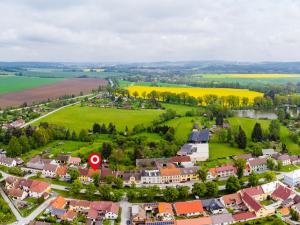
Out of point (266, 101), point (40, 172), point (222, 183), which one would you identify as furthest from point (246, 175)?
point (266, 101)

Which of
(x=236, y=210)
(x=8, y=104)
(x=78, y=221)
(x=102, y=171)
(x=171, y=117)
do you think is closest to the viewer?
(x=78, y=221)

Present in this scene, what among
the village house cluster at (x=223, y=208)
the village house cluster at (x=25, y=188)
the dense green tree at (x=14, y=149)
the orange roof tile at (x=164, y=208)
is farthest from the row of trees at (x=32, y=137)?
the orange roof tile at (x=164, y=208)

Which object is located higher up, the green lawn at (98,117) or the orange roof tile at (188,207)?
the green lawn at (98,117)

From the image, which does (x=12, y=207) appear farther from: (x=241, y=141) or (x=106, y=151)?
(x=241, y=141)

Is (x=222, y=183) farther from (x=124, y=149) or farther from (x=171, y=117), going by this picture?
(x=171, y=117)

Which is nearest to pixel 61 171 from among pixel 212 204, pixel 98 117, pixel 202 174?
pixel 202 174

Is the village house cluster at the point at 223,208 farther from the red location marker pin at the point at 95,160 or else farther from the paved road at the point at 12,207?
the red location marker pin at the point at 95,160
